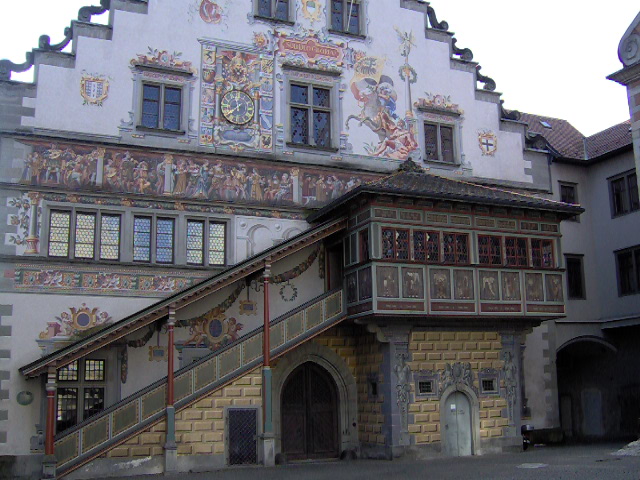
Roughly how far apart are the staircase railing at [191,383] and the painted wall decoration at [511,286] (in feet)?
14.4

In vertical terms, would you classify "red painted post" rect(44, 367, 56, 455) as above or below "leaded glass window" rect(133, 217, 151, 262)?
below

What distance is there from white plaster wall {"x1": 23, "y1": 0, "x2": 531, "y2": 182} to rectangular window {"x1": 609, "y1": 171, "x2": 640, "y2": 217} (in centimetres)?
423

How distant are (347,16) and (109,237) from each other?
10.0m

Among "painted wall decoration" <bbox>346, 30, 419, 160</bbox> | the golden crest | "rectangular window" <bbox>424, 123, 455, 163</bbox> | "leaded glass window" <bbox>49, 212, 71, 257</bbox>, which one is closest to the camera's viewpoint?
"leaded glass window" <bbox>49, 212, 71, 257</bbox>

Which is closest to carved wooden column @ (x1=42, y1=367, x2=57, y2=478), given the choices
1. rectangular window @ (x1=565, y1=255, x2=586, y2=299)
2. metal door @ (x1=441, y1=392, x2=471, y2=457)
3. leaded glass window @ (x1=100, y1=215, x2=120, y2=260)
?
leaded glass window @ (x1=100, y1=215, x2=120, y2=260)

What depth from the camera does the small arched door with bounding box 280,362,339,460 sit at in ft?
72.0

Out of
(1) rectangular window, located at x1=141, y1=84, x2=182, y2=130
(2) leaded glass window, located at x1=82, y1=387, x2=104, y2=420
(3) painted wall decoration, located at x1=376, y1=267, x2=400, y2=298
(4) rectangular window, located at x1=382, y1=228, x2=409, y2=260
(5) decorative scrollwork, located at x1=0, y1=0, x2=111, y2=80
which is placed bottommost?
(2) leaded glass window, located at x1=82, y1=387, x2=104, y2=420

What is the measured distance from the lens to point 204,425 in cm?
1950

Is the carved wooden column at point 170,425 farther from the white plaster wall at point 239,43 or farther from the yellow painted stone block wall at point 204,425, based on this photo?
the white plaster wall at point 239,43

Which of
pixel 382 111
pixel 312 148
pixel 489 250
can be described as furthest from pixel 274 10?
pixel 489 250

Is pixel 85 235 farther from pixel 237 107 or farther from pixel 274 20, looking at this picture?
pixel 274 20

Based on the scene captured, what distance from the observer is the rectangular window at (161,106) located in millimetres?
21703

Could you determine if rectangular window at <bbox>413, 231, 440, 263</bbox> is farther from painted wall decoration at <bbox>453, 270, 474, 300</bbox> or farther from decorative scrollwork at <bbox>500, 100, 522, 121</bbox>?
decorative scrollwork at <bbox>500, 100, 522, 121</bbox>

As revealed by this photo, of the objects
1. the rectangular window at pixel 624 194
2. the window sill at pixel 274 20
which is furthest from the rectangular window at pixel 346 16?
the rectangular window at pixel 624 194
